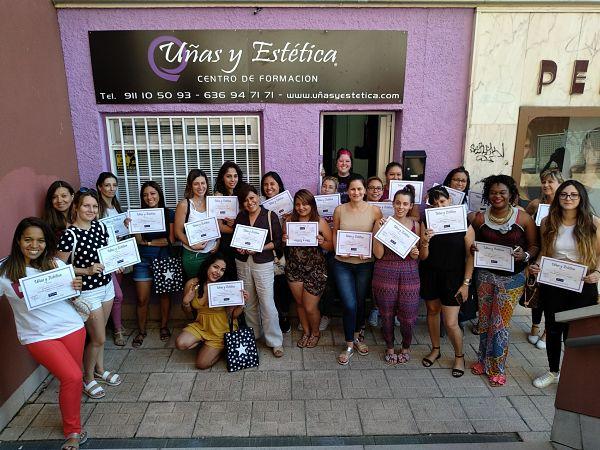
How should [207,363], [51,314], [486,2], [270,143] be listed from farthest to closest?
1. [270,143]
2. [486,2]
3. [207,363]
4. [51,314]

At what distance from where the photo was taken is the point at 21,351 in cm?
384

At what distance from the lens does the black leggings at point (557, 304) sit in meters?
3.76

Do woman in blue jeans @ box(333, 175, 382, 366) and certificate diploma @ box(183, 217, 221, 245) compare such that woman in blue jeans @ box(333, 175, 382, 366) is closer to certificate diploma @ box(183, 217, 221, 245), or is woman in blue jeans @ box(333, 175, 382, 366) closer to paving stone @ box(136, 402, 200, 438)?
certificate diploma @ box(183, 217, 221, 245)

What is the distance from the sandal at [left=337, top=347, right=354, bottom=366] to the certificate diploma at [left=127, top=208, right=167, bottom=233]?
234 centimetres

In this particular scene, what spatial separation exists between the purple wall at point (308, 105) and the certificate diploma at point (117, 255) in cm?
169

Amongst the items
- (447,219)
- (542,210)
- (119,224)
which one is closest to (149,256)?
(119,224)

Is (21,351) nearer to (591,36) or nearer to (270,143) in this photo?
(270,143)

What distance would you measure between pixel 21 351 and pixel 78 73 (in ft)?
10.1

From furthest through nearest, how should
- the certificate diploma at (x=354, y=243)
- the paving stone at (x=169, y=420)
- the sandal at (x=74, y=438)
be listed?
the certificate diploma at (x=354, y=243)
the paving stone at (x=169, y=420)
the sandal at (x=74, y=438)

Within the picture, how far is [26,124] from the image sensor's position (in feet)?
13.3

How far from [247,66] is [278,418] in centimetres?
379

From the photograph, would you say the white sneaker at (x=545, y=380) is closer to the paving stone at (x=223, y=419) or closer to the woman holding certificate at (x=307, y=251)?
the woman holding certificate at (x=307, y=251)

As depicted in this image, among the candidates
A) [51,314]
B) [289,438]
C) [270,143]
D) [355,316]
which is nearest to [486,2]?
[270,143]

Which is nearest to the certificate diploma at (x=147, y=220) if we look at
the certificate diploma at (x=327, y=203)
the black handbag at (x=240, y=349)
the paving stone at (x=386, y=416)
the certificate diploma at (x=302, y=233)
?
the black handbag at (x=240, y=349)
